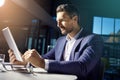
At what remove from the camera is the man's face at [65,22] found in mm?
1442

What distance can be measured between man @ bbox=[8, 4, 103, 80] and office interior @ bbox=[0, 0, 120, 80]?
2839 millimetres

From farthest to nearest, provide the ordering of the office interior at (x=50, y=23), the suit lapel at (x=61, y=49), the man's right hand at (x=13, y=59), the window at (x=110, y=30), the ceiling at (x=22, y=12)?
1. the window at (x=110, y=30)
2. the office interior at (x=50, y=23)
3. the ceiling at (x=22, y=12)
4. the suit lapel at (x=61, y=49)
5. the man's right hand at (x=13, y=59)

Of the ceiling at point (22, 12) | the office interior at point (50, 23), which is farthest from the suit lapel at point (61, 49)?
the ceiling at point (22, 12)

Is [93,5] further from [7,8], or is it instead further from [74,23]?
[74,23]

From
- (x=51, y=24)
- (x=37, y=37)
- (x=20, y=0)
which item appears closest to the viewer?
(x=20, y=0)

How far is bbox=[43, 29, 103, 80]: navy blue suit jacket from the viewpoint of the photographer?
1.17 metres

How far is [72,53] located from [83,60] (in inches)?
8.8

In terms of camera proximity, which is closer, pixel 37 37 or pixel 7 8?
pixel 7 8

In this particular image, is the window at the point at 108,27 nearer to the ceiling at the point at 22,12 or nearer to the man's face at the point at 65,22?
the ceiling at the point at 22,12

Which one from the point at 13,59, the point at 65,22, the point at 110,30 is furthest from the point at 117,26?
the point at 13,59

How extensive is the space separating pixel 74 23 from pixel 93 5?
656 cm

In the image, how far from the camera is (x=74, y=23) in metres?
1.52

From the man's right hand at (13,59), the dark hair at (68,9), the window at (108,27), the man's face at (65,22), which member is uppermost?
the window at (108,27)

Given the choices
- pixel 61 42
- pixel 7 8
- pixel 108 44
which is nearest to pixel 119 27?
pixel 108 44
